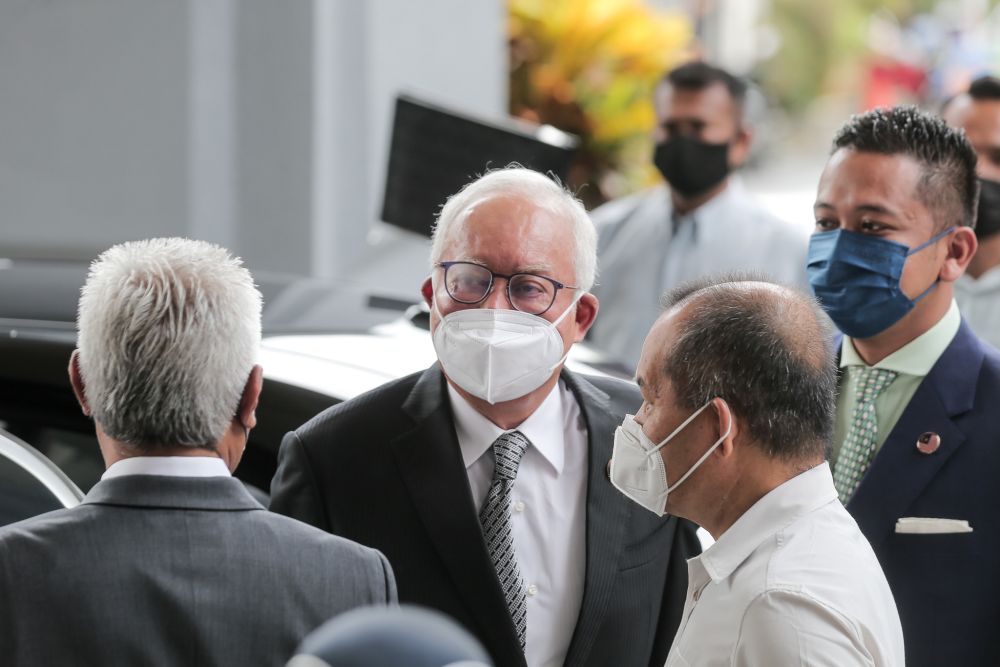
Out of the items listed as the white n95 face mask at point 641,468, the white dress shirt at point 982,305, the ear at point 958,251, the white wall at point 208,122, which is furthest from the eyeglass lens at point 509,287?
the white wall at point 208,122

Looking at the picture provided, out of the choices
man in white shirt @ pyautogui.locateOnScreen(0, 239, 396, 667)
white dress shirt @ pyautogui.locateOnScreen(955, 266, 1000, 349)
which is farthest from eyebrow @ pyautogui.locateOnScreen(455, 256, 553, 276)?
white dress shirt @ pyautogui.locateOnScreen(955, 266, 1000, 349)

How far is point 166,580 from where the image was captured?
5.55ft

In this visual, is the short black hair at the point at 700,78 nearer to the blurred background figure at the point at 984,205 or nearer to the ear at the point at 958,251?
the blurred background figure at the point at 984,205

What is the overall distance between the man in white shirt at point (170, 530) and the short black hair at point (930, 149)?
147 cm

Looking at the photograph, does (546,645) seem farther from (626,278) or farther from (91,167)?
(91,167)

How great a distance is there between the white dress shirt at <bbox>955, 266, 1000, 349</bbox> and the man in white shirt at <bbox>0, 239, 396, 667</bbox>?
9.49ft

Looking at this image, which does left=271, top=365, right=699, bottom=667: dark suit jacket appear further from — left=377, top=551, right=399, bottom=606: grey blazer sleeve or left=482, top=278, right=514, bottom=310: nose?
left=377, top=551, right=399, bottom=606: grey blazer sleeve

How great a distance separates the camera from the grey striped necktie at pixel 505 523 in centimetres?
233

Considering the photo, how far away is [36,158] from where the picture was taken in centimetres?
551

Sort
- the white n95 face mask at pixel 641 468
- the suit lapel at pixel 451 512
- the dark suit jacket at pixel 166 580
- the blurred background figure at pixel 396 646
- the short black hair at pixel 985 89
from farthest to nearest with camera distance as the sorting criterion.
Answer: the short black hair at pixel 985 89
the suit lapel at pixel 451 512
the white n95 face mask at pixel 641 468
the dark suit jacket at pixel 166 580
the blurred background figure at pixel 396 646

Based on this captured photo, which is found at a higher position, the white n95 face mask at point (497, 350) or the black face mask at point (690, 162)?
the black face mask at point (690, 162)

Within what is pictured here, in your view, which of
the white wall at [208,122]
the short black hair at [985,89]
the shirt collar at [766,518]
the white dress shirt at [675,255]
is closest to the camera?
the shirt collar at [766,518]

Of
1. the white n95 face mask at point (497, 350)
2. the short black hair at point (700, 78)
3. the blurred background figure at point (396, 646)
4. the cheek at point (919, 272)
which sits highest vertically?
the short black hair at point (700, 78)

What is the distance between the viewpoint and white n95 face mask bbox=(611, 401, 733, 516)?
2.07 metres
